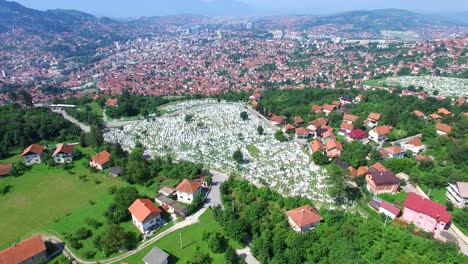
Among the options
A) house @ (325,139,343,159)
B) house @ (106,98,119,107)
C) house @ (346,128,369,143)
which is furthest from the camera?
house @ (106,98,119,107)

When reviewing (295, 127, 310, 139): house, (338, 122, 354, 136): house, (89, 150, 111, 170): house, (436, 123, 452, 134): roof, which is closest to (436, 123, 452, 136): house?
(436, 123, 452, 134): roof

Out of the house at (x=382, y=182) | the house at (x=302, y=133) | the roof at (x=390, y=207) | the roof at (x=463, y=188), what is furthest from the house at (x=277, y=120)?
the roof at (x=463, y=188)

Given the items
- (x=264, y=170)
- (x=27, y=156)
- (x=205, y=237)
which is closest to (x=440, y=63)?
(x=264, y=170)

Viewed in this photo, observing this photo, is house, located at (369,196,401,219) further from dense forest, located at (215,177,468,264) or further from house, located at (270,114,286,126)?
house, located at (270,114,286,126)

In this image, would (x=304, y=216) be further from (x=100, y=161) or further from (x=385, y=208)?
(x=100, y=161)

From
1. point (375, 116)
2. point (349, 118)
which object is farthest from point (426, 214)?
point (349, 118)
